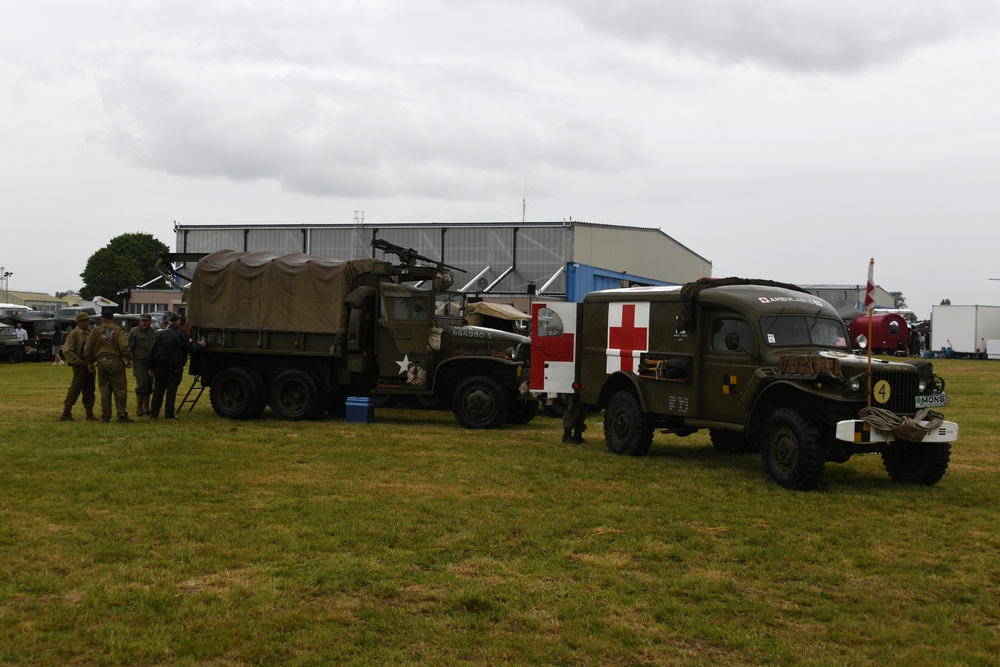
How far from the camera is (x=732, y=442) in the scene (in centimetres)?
1313

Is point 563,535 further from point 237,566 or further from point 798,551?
point 237,566

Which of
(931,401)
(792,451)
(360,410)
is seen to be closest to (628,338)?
(792,451)

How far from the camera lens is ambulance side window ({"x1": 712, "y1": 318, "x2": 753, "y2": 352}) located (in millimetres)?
11219

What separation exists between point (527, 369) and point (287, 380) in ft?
13.2

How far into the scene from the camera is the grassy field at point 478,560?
5.39 meters

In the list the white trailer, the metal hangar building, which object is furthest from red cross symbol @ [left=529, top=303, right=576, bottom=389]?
the white trailer

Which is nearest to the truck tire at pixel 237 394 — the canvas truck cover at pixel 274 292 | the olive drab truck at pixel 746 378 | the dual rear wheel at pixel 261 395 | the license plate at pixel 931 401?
the dual rear wheel at pixel 261 395

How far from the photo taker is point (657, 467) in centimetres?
1173

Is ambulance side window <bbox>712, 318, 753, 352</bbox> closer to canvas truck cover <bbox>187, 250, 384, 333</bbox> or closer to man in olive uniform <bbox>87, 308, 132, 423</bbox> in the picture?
canvas truck cover <bbox>187, 250, 384, 333</bbox>

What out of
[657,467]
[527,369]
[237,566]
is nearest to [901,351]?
[527,369]

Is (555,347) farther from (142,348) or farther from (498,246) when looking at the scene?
(498,246)

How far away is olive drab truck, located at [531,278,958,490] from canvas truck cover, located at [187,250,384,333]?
156 inches

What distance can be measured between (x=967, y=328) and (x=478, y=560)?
41.9m

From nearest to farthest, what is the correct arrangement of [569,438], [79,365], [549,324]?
1. [549,324]
2. [569,438]
3. [79,365]
